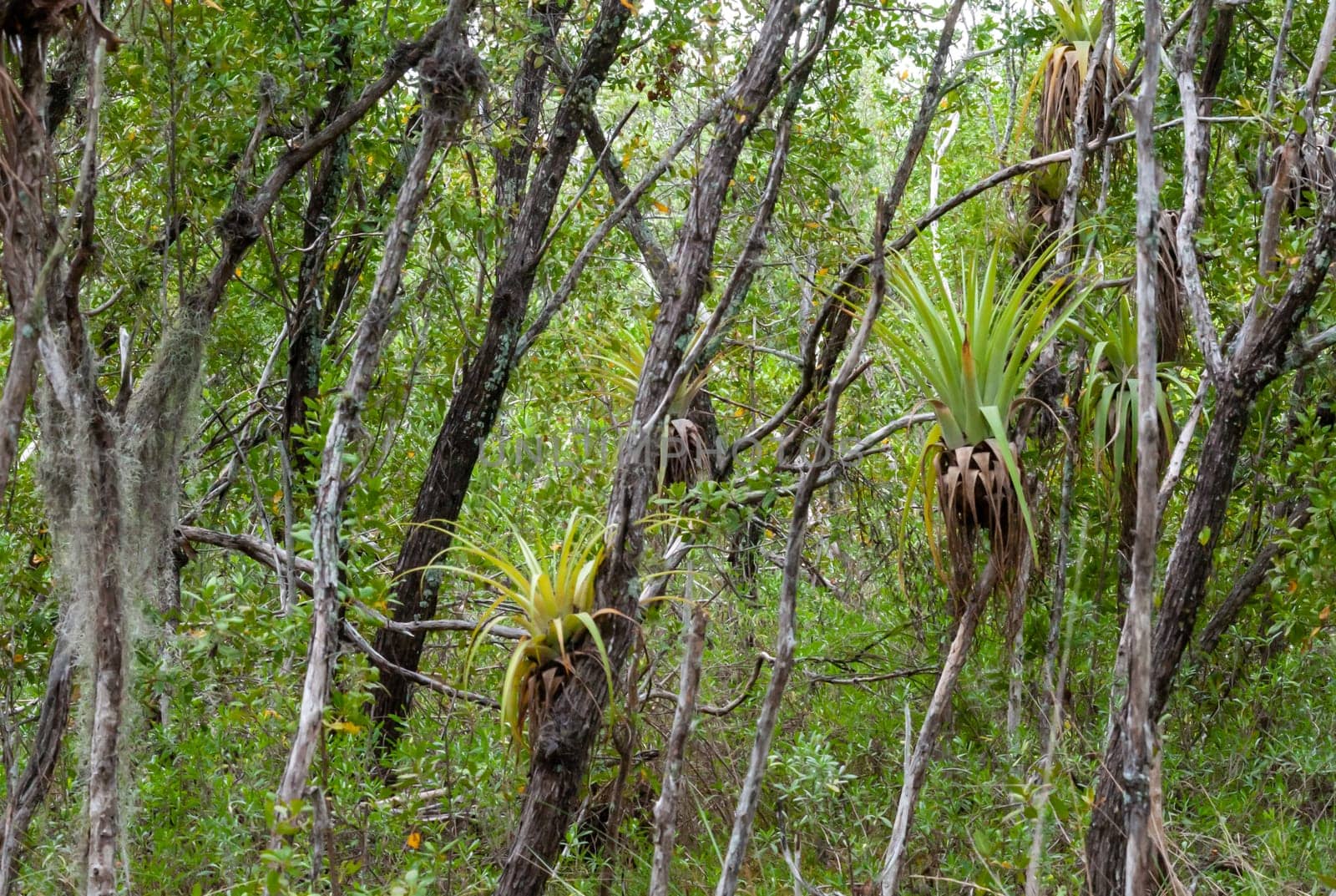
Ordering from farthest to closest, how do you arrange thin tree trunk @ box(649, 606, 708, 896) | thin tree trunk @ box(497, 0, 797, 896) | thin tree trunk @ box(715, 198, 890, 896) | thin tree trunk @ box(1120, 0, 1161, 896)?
thin tree trunk @ box(497, 0, 797, 896) → thin tree trunk @ box(649, 606, 708, 896) → thin tree trunk @ box(715, 198, 890, 896) → thin tree trunk @ box(1120, 0, 1161, 896)

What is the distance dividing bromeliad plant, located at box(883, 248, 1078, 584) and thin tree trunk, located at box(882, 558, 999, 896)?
0.11 meters

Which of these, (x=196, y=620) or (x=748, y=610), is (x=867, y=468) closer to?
(x=748, y=610)

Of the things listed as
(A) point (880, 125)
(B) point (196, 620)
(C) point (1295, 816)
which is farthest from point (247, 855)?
(A) point (880, 125)

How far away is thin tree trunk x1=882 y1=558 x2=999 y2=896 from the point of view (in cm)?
285

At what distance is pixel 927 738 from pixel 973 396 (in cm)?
101

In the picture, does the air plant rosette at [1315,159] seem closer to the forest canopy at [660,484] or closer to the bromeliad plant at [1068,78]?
the forest canopy at [660,484]

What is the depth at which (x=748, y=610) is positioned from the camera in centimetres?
501

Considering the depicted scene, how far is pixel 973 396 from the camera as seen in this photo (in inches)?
135

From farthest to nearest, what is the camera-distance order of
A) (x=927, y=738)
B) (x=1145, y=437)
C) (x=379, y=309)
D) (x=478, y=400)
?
(x=478, y=400), (x=927, y=738), (x=379, y=309), (x=1145, y=437)

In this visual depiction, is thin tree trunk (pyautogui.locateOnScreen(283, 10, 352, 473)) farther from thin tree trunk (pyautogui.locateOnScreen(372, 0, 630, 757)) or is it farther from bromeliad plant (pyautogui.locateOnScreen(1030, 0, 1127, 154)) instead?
bromeliad plant (pyautogui.locateOnScreen(1030, 0, 1127, 154))

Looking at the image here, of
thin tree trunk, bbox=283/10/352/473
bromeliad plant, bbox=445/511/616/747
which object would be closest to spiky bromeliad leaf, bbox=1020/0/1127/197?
bromeliad plant, bbox=445/511/616/747

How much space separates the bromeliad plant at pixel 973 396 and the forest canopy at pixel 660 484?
0.6 inches

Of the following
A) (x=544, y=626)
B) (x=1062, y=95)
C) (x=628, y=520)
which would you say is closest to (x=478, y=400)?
(x=544, y=626)

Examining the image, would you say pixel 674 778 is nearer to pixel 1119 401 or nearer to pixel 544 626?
pixel 544 626
